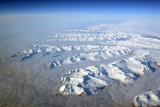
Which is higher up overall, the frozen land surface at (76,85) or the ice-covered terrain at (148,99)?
the ice-covered terrain at (148,99)

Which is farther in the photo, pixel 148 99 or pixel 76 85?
pixel 76 85

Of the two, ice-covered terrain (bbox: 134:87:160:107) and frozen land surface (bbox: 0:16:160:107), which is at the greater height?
ice-covered terrain (bbox: 134:87:160:107)

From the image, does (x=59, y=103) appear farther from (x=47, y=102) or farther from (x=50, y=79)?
(x=50, y=79)

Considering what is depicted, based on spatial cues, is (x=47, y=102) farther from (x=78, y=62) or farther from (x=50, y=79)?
(x=78, y=62)

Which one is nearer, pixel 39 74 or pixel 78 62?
pixel 39 74

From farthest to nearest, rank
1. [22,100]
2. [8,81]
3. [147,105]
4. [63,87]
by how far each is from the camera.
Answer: [8,81]
[63,87]
[22,100]
[147,105]

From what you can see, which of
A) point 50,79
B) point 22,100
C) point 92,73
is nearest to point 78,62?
point 92,73

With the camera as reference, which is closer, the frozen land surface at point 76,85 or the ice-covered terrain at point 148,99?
the ice-covered terrain at point 148,99

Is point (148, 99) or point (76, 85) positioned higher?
point (148, 99)

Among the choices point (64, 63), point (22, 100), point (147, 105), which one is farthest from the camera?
point (64, 63)

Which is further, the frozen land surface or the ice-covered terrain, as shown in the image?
the frozen land surface
